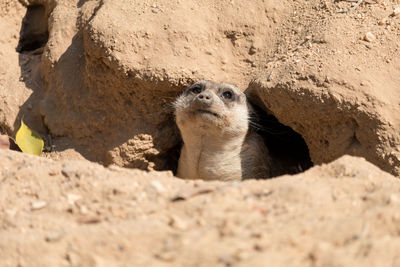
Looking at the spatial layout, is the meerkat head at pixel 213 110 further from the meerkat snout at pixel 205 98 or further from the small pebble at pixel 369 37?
the small pebble at pixel 369 37

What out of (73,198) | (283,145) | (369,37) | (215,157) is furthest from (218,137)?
(73,198)

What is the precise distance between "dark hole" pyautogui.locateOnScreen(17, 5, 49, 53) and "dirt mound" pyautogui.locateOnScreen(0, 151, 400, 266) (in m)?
3.04

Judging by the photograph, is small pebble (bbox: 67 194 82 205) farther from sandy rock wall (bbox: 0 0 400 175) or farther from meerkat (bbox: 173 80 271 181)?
sandy rock wall (bbox: 0 0 400 175)

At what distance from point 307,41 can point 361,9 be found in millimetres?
516

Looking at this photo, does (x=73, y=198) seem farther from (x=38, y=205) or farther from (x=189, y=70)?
(x=189, y=70)

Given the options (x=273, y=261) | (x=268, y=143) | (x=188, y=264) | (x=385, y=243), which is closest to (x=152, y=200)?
(x=188, y=264)

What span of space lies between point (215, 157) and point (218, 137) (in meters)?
0.20

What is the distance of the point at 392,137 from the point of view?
142 inches

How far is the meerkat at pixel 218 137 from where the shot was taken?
14.3 ft

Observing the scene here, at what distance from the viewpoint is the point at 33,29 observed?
18.4 ft

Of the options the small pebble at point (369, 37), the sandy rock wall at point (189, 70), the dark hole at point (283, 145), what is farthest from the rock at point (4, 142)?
the small pebble at point (369, 37)

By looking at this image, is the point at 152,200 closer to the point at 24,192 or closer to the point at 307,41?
the point at 24,192

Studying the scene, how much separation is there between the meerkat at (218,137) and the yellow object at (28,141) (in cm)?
131

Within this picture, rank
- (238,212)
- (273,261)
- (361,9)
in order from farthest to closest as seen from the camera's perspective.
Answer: (361,9) → (238,212) → (273,261)
